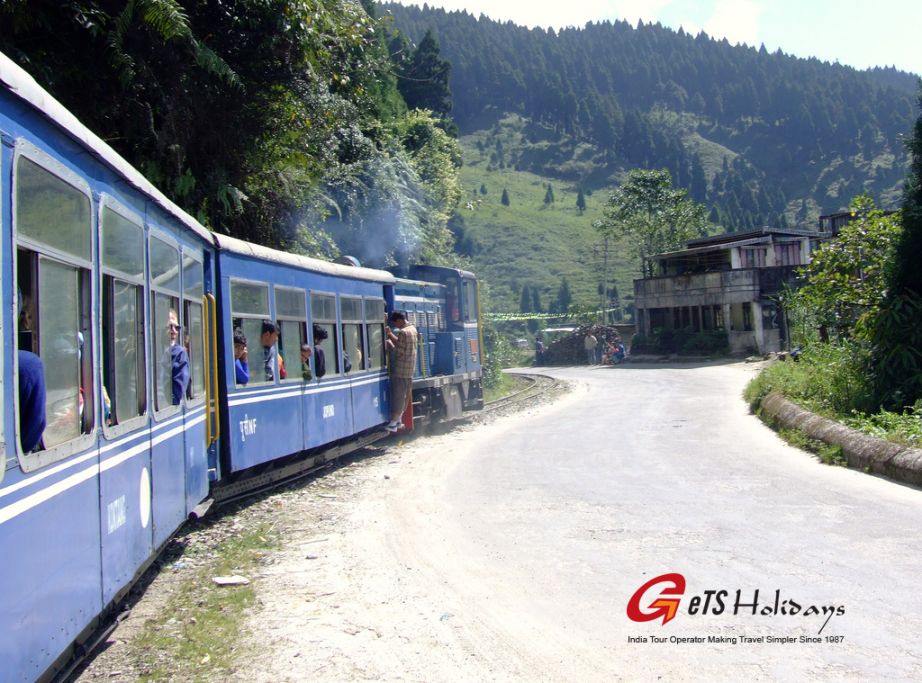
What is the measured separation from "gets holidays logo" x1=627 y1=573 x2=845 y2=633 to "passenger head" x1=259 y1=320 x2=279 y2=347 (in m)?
5.51

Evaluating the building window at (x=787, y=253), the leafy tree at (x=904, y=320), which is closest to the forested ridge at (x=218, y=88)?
the leafy tree at (x=904, y=320)

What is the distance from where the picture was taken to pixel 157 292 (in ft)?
20.9

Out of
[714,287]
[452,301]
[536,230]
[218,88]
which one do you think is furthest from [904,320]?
[536,230]

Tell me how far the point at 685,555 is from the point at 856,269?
982cm

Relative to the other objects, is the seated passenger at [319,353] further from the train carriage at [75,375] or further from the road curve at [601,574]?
the train carriage at [75,375]

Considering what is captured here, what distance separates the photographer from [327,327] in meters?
12.0

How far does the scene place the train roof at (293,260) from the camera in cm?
932

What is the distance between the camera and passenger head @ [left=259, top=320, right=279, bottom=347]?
995 centimetres

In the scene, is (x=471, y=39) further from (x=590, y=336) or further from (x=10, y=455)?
(x=10, y=455)

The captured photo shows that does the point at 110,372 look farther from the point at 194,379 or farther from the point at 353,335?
the point at 353,335

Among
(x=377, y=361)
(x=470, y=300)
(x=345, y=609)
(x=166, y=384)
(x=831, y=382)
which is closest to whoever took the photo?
(x=345, y=609)

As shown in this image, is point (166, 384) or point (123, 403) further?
point (166, 384)

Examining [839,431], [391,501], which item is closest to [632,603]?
[391,501]

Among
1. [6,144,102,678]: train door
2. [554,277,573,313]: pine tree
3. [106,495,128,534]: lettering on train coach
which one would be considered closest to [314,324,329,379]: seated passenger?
[106,495,128,534]: lettering on train coach
